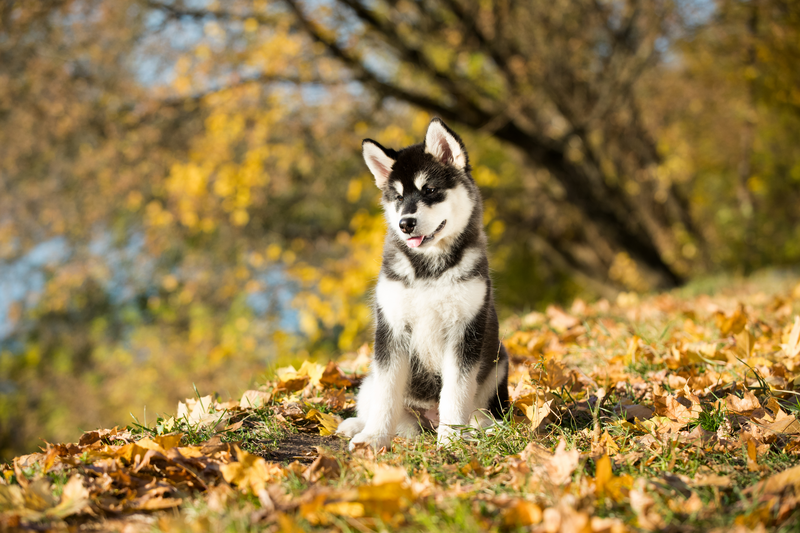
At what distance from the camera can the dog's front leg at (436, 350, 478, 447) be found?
2.80 meters

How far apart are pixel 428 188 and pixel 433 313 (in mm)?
724

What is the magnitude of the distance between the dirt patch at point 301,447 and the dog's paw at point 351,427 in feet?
0.12

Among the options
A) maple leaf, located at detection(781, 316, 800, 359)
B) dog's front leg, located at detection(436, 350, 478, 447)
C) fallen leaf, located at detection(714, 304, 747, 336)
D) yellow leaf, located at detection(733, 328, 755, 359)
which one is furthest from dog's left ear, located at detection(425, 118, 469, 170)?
fallen leaf, located at detection(714, 304, 747, 336)

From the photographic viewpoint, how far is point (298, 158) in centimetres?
1177

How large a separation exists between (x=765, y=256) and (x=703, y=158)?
15.4ft

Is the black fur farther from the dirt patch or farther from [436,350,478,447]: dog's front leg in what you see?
the dirt patch

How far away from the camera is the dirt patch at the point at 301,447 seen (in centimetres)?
277

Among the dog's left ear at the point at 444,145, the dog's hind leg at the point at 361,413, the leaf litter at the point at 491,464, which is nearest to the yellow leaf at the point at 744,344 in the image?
the leaf litter at the point at 491,464

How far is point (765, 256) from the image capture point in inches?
660

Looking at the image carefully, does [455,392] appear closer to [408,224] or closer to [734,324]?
[408,224]

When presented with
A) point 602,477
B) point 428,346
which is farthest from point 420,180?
point 602,477

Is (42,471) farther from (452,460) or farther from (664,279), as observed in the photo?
(664,279)

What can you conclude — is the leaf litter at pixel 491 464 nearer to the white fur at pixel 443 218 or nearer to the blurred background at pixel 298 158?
the white fur at pixel 443 218

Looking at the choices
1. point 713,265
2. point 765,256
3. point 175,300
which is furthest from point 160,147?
point 765,256
